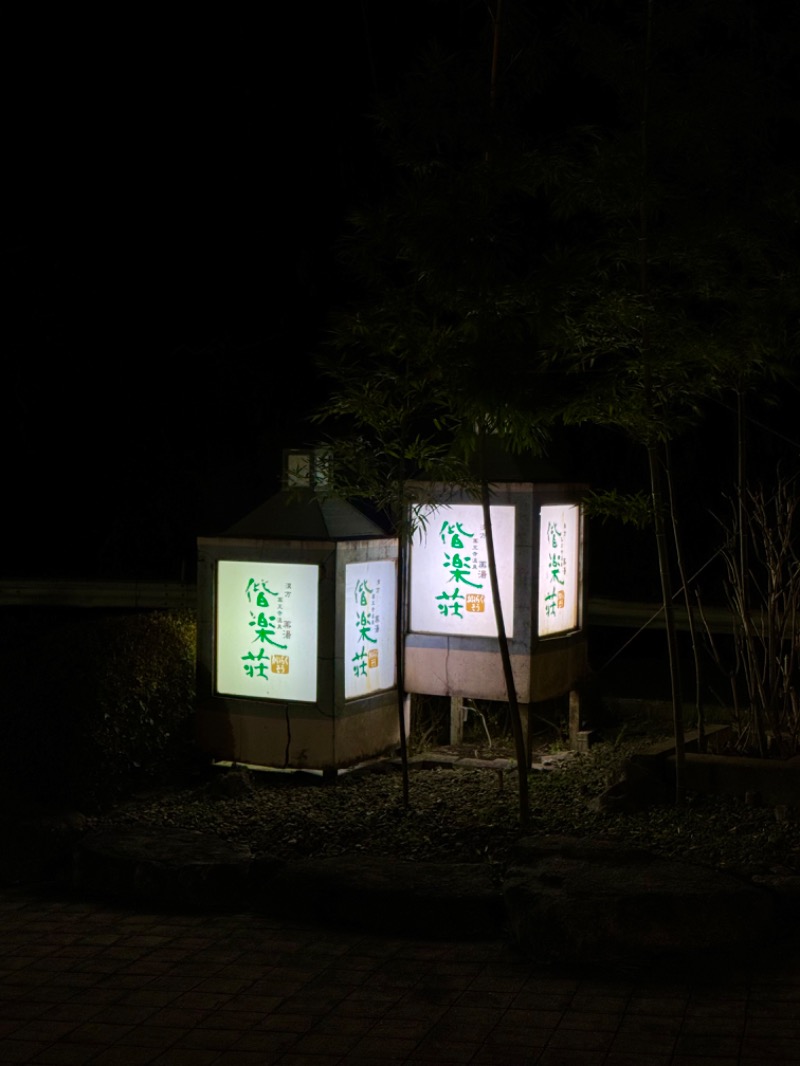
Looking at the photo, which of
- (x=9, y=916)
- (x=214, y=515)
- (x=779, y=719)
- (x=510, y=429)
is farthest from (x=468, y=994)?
(x=214, y=515)

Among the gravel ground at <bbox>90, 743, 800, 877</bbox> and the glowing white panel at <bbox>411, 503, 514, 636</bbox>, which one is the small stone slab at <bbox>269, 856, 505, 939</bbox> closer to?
the gravel ground at <bbox>90, 743, 800, 877</bbox>

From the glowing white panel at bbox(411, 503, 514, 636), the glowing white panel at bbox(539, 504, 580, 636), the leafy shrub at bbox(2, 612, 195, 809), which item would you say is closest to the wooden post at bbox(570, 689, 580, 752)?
the glowing white panel at bbox(539, 504, 580, 636)

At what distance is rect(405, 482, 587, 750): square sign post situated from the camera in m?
9.50

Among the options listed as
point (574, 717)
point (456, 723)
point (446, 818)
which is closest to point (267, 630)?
point (456, 723)

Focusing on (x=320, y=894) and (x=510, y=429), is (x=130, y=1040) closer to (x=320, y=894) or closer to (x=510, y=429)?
(x=320, y=894)

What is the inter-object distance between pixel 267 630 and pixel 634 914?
14.2ft

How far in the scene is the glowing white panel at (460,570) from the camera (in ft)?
31.4

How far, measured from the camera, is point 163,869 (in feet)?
22.0

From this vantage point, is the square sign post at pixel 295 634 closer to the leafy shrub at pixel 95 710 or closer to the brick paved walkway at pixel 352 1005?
the leafy shrub at pixel 95 710

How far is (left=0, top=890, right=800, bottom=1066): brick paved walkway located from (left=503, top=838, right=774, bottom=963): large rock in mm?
119

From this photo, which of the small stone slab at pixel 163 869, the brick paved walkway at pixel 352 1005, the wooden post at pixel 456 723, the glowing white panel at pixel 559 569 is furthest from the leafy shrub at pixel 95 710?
the glowing white panel at pixel 559 569

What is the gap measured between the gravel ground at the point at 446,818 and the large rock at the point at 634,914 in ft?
2.67

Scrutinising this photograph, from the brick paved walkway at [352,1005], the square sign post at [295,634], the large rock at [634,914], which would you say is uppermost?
the square sign post at [295,634]

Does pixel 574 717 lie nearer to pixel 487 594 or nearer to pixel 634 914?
pixel 487 594
